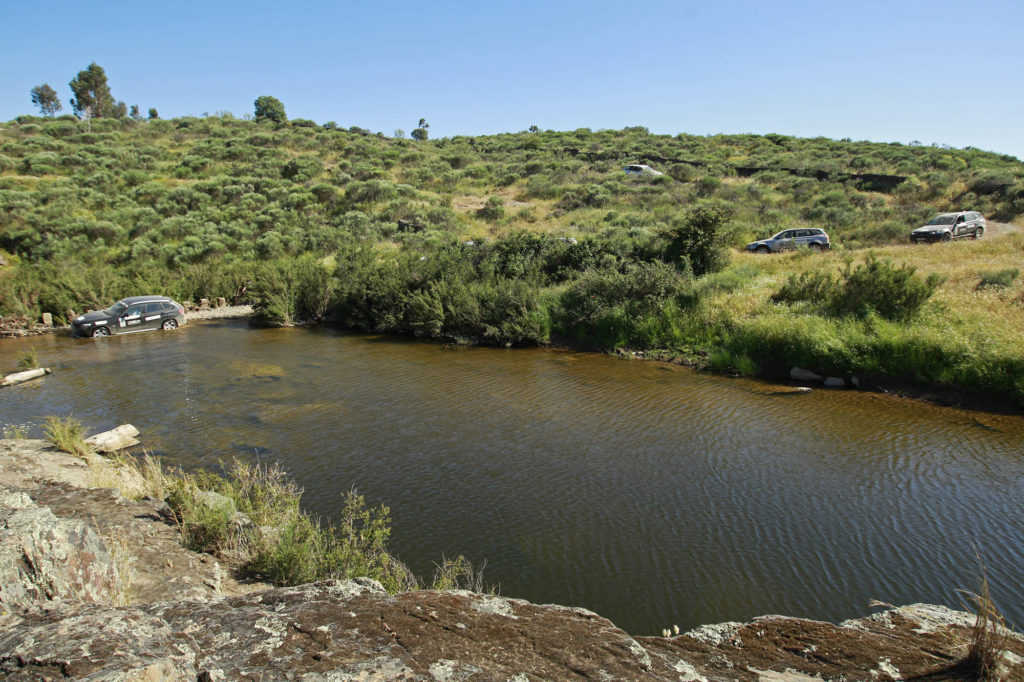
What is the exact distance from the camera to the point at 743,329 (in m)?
19.6

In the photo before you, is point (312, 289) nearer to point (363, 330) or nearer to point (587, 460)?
point (363, 330)

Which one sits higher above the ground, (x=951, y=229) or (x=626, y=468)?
(x=951, y=229)

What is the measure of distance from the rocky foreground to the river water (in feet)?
9.15

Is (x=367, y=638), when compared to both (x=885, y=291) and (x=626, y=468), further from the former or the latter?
(x=885, y=291)

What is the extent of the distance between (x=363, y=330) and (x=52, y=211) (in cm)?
2880

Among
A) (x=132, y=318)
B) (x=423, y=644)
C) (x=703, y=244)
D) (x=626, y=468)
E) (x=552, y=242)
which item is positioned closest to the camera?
(x=423, y=644)

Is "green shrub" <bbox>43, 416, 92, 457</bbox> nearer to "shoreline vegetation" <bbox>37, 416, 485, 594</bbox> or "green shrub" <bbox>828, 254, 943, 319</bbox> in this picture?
"shoreline vegetation" <bbox>37, 416, 485, 594</bbox>

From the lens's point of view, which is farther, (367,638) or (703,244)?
(703,244)

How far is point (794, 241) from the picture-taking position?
101ft

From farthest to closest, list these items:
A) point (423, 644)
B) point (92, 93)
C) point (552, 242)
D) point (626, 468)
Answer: point (92, 93) → point (552, 242) → point (626, 468) → point (423, 644)

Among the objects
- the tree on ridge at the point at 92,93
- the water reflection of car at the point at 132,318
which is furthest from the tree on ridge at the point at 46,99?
the water reflection of car at the point at 132,318

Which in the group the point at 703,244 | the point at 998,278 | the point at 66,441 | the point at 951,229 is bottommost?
the point at 66,441

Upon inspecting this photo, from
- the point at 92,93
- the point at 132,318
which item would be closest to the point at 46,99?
the point at 92,93

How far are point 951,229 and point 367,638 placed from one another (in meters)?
35.9
